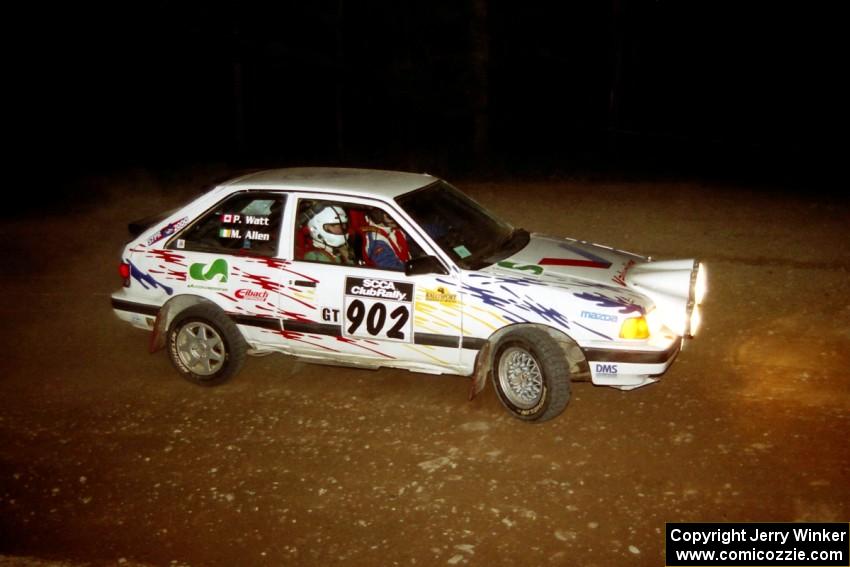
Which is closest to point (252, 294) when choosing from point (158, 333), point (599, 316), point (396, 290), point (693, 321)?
point (158, 333)

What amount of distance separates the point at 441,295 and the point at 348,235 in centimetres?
96

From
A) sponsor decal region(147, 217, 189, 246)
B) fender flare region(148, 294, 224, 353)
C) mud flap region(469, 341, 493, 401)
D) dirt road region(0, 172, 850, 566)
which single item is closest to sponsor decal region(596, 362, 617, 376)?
dirt road region(0, 172, 850, 566)

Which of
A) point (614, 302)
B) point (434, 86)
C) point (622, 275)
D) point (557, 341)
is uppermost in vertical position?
point (434, 86)

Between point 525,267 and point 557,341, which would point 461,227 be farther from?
point 557,341

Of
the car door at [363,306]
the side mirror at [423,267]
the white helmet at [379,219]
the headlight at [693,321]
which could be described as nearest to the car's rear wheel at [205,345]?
the car door at [363,306]

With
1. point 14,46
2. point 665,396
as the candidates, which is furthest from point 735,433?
point 14,46

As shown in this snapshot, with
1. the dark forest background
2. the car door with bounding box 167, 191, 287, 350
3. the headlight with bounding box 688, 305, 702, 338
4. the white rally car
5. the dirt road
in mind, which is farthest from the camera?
the dark forest background

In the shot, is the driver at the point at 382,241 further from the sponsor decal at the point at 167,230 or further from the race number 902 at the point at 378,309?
the sponsor decal at the point at 167,230

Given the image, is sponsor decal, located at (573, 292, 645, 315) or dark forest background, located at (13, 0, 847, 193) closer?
sponsor decal, located at (573, 292, 645, 315)

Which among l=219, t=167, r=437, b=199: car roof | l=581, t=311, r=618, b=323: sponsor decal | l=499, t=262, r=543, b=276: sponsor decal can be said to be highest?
l=219, t=167, r=437, b=199: car roof

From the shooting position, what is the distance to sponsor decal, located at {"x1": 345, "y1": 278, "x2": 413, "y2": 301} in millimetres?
6012

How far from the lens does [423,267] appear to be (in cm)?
586

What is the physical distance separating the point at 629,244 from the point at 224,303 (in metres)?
5.48

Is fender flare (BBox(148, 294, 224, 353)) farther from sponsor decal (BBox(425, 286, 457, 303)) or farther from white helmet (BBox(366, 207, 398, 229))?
sponsor decal (BBox(425, 286, 457, 303))
